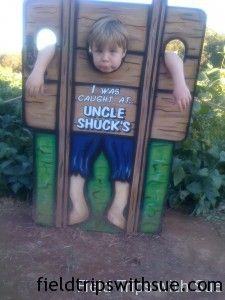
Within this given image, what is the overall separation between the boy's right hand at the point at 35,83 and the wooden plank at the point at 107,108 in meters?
0.29

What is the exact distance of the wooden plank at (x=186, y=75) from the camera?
3354 mm

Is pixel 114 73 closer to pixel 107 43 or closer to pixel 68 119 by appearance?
pixel 107 43

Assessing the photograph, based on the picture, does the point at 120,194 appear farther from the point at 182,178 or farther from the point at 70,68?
the point at 70,68

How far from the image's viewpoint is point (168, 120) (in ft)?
11.5

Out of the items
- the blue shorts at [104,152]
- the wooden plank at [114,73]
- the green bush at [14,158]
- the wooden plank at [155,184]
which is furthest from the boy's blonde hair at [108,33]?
the green bush at [14,158]

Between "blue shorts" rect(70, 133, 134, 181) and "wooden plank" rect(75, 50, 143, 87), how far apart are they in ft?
1.52

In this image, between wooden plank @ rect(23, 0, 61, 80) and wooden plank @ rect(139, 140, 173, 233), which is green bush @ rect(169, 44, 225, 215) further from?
wooden plank @ rect(23, 0, 61, 80)

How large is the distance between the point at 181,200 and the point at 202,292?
4.66ft

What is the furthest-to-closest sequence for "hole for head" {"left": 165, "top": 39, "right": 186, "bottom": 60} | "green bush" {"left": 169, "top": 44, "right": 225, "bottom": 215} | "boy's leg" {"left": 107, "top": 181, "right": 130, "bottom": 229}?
1. "green bush" {"left": 169, "top": 44, "right": 225, "bottom": 215}
2. "boy's leg" {"left": 107, "top": 181, "right": 130, "bottom": 229}
3. "hole for head" {"left": 165, "top": 39, "right": 186, "bottom": 60}

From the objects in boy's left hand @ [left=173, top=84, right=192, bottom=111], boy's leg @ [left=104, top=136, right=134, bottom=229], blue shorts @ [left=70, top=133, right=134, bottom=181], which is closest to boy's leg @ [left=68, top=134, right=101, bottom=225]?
blue shorts @ [left=70, top=133, right=134, bottom=181]

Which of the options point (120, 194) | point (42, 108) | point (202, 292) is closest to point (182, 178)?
point (120, 194)

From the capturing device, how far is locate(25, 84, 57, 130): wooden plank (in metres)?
3.48

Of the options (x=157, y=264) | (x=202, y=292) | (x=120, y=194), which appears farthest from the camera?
(x=120, y=194)

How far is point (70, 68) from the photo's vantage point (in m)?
3.39
